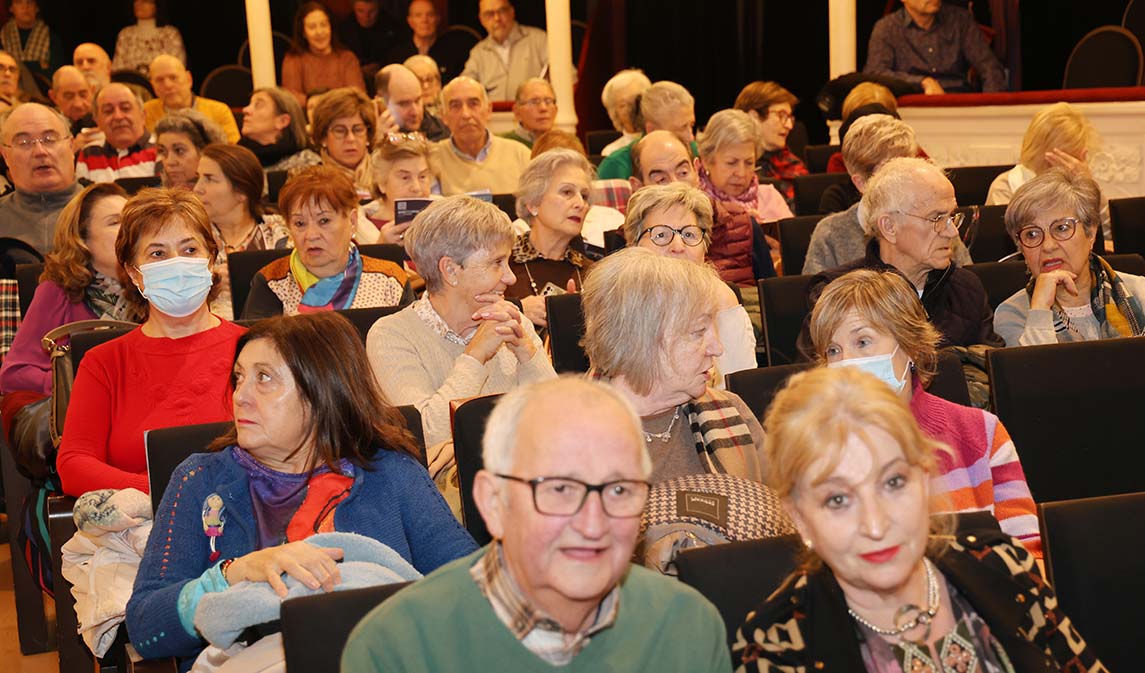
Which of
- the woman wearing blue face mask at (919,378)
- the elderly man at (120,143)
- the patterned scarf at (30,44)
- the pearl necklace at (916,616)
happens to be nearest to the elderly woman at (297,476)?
the pearl necklace at (916,616)

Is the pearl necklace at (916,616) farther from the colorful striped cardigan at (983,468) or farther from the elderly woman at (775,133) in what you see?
the elderly woman at (775,133)

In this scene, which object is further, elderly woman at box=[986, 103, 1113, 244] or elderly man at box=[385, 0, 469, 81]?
elderly man at box=[385, 0, 469, 81]

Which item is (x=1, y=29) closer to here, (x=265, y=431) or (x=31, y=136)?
(x=31, y=136)

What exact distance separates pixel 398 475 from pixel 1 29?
11516 millimetres

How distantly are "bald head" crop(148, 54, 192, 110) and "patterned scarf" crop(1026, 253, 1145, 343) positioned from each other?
20.4ft

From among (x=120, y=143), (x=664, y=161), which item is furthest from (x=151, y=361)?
(x=120, y=143)

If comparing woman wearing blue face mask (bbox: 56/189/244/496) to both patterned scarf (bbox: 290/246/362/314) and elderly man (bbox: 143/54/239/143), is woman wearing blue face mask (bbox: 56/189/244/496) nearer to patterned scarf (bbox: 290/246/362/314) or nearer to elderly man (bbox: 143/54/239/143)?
patterned scarf (bbox: 290/246/362/314)

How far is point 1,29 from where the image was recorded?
1237cm

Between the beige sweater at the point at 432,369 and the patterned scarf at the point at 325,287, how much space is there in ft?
2.68

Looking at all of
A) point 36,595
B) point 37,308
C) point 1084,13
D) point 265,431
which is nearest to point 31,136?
point 37,308

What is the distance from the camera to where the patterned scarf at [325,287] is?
4.35 m

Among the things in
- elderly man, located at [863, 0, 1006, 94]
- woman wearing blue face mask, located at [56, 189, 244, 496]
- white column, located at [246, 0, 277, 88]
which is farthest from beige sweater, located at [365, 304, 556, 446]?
white column, located at [246, 0, 277, 88]

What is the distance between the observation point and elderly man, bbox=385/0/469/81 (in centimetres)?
1127

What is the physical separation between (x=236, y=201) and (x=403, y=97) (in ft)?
7.11
